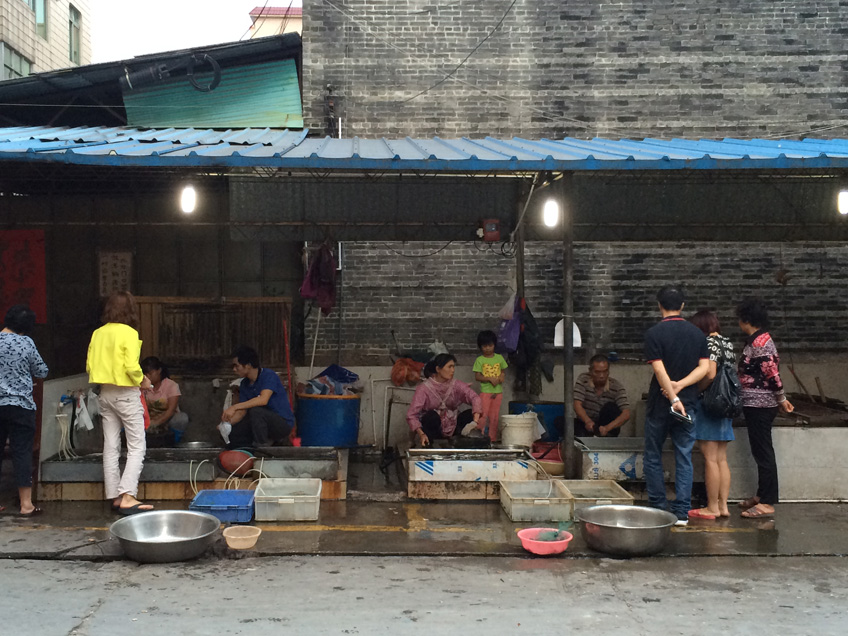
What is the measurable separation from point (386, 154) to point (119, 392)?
3388 millimetres

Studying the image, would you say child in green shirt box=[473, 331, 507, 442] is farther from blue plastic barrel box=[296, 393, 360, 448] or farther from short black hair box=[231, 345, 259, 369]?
short black hair box=[231, 345, 259, 369]

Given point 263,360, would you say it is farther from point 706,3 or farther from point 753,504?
point 706,3

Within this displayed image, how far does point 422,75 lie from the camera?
463 inches

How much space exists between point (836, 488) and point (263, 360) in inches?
281

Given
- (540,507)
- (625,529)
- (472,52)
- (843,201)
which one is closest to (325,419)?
(540,507)

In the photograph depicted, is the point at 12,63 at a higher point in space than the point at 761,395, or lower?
higher

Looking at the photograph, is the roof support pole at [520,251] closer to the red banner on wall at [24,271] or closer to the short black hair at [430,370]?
the short black hair at [430,370]

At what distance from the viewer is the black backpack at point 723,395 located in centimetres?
725

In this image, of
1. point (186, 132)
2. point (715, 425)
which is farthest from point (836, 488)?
point (186, 132)

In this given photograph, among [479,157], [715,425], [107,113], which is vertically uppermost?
[107,113]

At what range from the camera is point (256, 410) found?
8.73m

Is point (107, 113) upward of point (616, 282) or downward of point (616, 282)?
upward

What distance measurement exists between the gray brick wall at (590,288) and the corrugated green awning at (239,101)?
105 inches

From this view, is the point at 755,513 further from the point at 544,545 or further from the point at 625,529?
the point at 544,545
